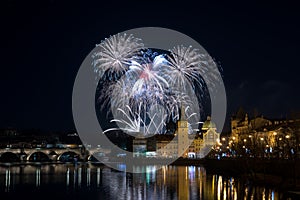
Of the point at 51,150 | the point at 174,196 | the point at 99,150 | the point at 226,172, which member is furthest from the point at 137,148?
the point at 174,196

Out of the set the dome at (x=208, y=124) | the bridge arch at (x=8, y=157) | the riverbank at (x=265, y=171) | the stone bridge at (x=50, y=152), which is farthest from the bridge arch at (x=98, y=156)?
the riverbank at (x=265, y=171)

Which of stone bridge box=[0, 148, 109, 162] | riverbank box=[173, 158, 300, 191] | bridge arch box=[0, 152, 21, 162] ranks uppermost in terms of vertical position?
riverbank box=[173, 158, 300, 191]

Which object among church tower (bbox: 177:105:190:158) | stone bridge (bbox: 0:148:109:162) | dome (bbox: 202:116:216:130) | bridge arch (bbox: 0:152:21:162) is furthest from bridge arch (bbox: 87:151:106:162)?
dome (bbox: 202:116:216:130)

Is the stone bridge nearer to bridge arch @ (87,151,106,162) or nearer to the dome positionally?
bridge arch @ (87,151,106,162)

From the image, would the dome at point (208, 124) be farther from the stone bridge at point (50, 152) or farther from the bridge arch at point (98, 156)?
the bridge arch at point (98, 156)

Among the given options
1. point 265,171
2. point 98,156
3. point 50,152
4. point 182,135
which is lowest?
point 98,156

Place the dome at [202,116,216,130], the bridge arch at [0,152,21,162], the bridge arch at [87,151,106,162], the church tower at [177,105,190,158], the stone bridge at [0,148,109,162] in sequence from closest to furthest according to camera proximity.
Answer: the church tower at [177,105,190,158] → the dome at [202,116,216,130] → the stone bridge at [0,148,109,162] → the bridge arch at [87,151,106,162] → the bridge arch at [0,152,21,162]

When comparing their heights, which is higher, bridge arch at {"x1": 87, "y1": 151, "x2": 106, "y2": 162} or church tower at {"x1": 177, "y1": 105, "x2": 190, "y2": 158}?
church tower at {"x1": 177, "y1": 105, "x2": 190, "y2": 158}

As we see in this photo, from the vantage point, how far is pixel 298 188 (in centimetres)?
3653

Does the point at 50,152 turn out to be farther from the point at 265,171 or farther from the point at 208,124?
the point at 265,171

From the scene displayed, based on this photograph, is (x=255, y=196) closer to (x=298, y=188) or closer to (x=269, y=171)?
(x=298, y=188)

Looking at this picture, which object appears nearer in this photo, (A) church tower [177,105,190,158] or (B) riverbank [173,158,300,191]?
(B) riverbank [173,158,300,191]

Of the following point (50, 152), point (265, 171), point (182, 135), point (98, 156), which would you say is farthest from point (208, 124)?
point (265, 171)

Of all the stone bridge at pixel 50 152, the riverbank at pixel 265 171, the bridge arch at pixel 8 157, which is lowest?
the bridge arch at pixel 8 157
